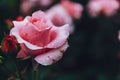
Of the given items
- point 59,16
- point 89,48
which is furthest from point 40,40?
point 89,48

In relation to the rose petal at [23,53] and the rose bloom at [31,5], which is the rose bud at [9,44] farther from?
the rose bloom at [31,5]

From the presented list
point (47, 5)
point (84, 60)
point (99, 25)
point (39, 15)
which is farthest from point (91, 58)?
point (39, 15)

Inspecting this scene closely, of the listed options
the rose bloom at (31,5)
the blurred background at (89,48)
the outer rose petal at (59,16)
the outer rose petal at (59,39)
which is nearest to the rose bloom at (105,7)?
the blurred background at (89,48)

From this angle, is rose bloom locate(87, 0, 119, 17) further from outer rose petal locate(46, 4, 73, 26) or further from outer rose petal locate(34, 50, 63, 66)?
outer rose petal locate(34, 50, 63, 66)

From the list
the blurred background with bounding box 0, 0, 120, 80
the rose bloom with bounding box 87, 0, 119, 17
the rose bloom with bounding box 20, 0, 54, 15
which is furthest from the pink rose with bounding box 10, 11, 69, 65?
the rose bloom with bounding box 20, 0, 54, 15

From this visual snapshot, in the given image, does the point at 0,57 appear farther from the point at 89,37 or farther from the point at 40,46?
the point at 89,37

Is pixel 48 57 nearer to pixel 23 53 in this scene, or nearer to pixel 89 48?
pixel 23 53
